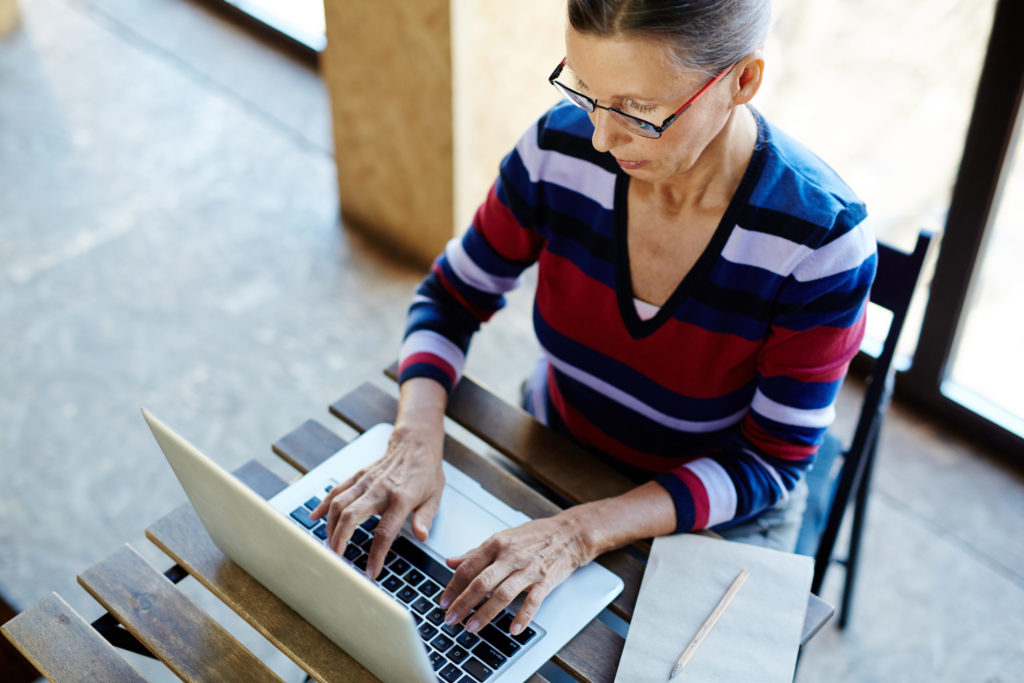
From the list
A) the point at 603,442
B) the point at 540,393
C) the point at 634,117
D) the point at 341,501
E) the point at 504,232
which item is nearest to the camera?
the point at 634,117

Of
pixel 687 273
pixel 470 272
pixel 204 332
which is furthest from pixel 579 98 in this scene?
pixel 204 332

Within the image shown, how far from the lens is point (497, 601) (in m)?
1.02

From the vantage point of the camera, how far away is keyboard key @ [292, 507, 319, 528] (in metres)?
1.12

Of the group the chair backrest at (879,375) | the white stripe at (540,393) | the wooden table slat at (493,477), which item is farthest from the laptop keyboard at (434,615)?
the chair backrest at (879,375)

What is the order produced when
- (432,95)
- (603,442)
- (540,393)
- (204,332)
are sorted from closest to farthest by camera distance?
(603,442)
(540,393)
(432,95)
(204,332)

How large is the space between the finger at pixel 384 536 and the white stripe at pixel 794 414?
0.45 metres

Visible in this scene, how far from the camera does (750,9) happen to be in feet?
3.13

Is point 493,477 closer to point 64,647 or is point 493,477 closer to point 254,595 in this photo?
point 254,595

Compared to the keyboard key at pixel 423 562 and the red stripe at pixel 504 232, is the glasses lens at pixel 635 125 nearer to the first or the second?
the red stripe at pixel 504 232

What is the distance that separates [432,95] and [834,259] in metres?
1.44

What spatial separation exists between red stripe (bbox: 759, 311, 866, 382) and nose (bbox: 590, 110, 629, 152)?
0.98 feet

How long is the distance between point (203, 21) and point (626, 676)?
11.4ft

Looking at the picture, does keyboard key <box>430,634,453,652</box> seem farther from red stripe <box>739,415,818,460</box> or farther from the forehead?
the forehead

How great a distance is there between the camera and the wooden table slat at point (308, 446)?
1.21 metres
